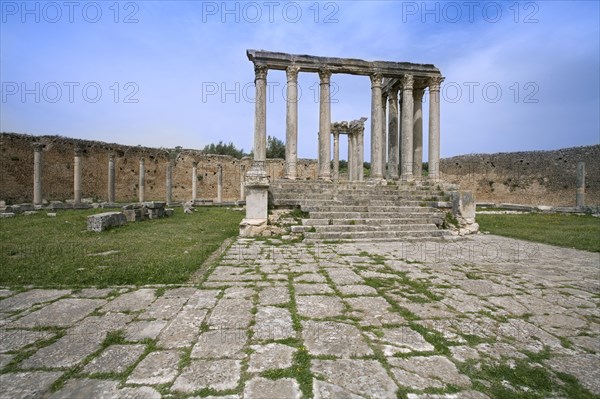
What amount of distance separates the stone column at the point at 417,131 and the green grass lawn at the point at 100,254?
9020 millimetres

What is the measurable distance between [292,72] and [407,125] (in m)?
5.06

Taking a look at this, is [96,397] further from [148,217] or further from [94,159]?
[94,159]

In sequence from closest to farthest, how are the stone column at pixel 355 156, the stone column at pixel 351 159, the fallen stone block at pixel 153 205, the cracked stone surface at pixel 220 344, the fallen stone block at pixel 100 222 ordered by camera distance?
the cracked stone surface at pixel 220 344
the fallen stone block at pixel 100 222
the fallen stone block at pixel 153 205
the stone column at pixel 355 156
the stone column at pixel 351 159

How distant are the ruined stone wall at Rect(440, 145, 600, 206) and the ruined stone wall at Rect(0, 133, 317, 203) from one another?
15.0 meters

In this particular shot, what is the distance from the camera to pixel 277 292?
3805mm

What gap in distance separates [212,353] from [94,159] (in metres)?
26.0

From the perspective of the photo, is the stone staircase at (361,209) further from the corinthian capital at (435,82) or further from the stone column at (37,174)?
the stone column at (37,174)

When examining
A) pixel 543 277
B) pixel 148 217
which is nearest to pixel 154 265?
pixel 543 277

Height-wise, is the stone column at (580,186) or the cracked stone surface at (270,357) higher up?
the stone column at (580,186)

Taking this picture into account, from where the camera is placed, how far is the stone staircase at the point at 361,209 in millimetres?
8391

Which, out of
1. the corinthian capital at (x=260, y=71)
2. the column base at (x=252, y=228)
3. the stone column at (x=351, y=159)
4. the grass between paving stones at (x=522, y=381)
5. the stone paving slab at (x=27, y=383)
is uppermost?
the corinthian capital at (x=260, y=71)

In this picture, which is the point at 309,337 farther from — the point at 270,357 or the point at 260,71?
the point at 260,71

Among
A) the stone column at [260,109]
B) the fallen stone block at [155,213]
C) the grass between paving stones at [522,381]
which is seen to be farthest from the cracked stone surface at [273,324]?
the fallen stone block at [155,213]

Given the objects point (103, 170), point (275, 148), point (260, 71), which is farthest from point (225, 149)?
point (260, 71)
